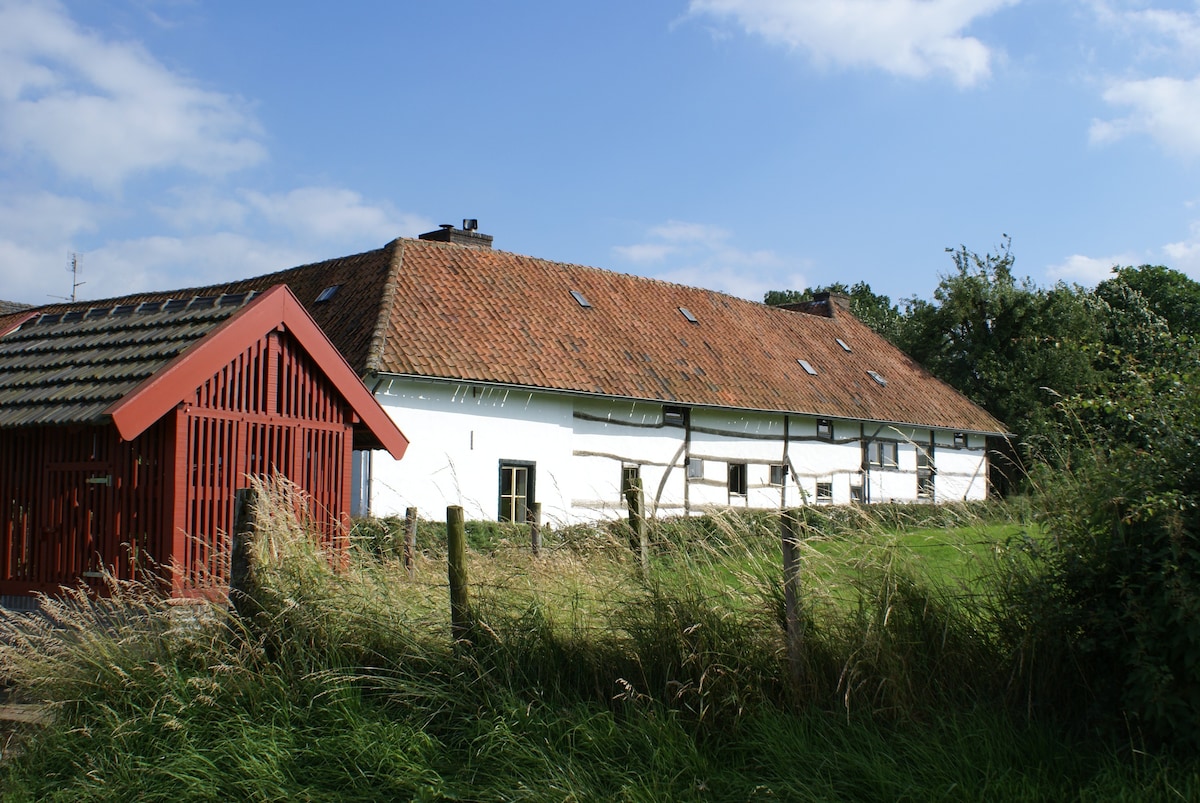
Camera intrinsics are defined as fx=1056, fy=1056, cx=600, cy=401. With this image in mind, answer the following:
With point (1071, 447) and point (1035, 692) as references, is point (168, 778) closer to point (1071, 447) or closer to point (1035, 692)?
point (1035, 692)

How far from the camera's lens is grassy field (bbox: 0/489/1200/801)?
482cm

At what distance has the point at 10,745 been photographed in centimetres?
648

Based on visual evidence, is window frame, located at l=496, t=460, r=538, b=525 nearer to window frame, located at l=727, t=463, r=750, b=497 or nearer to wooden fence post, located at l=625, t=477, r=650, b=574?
window frame, located at l=727, t=463, r=750, b=497

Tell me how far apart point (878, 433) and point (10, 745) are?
2250 centimetres

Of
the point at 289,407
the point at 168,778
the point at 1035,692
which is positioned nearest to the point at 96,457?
the point at 289,407

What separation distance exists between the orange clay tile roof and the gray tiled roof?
6.32 meters

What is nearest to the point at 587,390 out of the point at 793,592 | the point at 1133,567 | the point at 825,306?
the point at 793,592

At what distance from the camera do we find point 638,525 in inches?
256

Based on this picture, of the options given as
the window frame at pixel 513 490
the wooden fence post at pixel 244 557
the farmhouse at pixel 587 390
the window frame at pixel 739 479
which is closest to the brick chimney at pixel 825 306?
the farmhouse at pixel 587 390

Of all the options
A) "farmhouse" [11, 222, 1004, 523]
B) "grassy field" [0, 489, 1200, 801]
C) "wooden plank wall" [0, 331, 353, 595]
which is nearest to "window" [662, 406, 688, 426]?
"farmhouse" [11, 222, 1004, 523]

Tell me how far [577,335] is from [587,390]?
2.26 m

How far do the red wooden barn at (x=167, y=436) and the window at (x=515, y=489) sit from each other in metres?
8.42

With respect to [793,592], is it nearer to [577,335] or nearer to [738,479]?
[577,335]

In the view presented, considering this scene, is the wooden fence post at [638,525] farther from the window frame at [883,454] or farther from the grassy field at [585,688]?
the window frame at [883,454]
